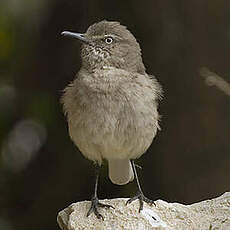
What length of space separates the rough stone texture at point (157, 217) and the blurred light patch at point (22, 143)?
2.51 m

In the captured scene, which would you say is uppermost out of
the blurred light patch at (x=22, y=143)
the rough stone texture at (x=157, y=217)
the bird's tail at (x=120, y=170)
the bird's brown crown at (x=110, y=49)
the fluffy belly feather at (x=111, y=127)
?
the bird's brown crown at (x=110, y=49)

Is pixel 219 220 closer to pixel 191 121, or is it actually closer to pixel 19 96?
pixel 191 121

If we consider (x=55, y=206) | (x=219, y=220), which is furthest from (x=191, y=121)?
(x=219, y=220)

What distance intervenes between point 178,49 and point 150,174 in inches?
51.0

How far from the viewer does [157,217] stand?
5645 mm

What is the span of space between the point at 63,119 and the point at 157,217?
2953 millimetres

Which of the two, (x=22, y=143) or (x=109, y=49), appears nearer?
(x=109, y=49)

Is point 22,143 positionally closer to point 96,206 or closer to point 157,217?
point 96,206

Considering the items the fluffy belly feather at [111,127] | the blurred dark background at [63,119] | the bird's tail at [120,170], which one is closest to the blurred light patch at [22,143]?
the blurred dark background at [63,119]

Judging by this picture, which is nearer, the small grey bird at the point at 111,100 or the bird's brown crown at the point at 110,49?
the small grey bird at the point at 111,100

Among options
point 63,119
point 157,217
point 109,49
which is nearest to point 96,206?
point 157,217

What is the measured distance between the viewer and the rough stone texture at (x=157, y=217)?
18.0ft

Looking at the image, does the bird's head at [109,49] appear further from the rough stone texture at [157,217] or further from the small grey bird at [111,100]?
the rough stone texture at [157,217]

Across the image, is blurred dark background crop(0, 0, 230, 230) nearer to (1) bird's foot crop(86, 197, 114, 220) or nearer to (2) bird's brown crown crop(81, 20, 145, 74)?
(2) bird's brown crown crop(81, 20, 145, 74)
